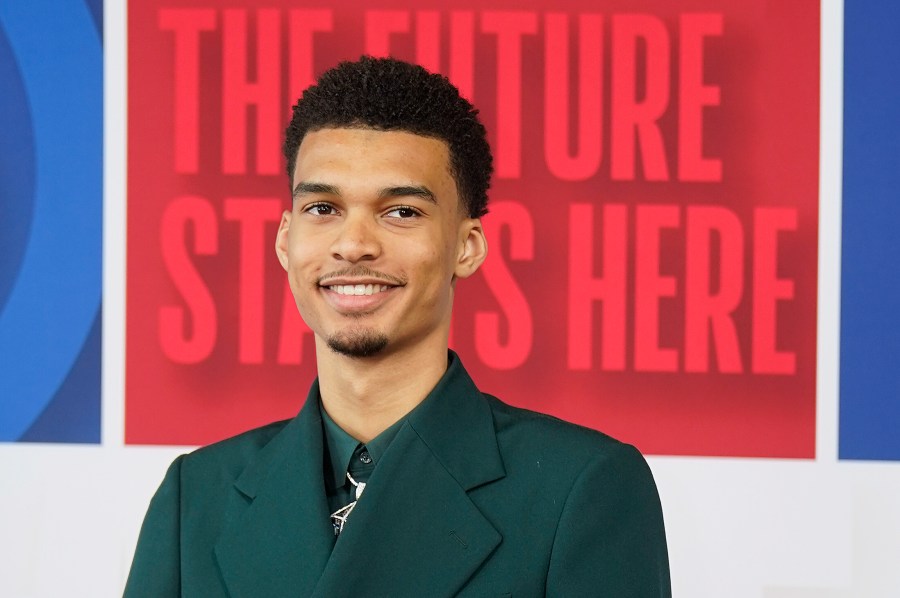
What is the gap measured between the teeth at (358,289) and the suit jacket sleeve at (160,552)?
1.23 ft

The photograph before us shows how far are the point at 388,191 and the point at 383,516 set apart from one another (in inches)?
16.6

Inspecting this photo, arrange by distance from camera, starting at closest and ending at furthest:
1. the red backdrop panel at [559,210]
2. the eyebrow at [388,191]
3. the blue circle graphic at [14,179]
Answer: the eyebrow at [388,191], the red backdrop panel at [559,210], the blue circle graphic at [14,179]

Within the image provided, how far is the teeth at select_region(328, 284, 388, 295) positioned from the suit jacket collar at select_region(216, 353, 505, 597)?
0.17 meters

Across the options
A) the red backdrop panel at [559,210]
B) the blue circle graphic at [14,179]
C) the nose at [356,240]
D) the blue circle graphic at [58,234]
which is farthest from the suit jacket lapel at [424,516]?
the blue circle graphic at [14,179]

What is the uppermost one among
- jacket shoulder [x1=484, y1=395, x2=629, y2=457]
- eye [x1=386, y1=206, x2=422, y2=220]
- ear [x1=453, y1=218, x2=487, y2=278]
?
eye [x1=386, y1=206, x2=422, y2=220]

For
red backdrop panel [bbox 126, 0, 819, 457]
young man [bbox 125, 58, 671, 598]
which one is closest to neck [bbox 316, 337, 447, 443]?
young man [bbox 125, 58, 671, 598]

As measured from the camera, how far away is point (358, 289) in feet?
4.96

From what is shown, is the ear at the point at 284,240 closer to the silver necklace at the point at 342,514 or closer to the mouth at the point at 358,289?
the mouth at the point at 358,289

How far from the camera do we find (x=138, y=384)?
271 cm

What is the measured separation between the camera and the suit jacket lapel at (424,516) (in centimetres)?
146

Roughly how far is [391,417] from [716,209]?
131 cm

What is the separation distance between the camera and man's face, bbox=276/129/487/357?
152 cm

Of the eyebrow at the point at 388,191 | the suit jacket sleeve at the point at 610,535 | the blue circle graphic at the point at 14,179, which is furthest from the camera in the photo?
the blue circle graphic at the point at 14,179

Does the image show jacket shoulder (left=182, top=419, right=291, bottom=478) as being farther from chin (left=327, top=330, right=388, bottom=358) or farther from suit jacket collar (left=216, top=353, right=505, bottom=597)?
chin (left=327, top=330, right=388, bottom=358)
